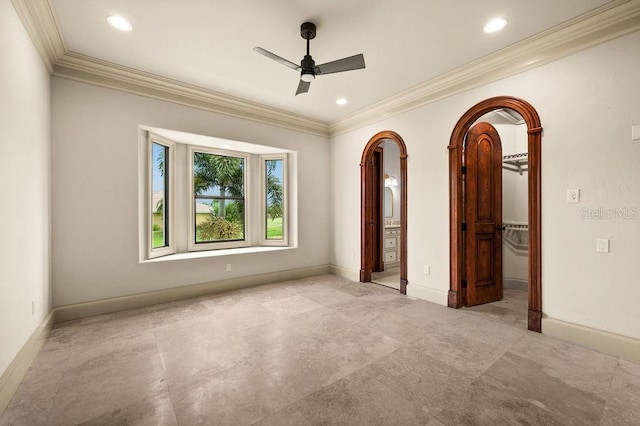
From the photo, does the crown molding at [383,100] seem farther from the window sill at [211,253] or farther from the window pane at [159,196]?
the window sill at [211,253]

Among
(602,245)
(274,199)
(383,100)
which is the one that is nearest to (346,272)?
(274,199)

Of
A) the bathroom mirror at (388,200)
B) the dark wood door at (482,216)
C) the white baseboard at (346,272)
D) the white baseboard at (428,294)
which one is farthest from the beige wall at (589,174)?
the bathroom mirror at (388,200)

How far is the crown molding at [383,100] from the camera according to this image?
2395 mm

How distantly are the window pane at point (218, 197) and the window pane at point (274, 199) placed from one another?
483mm

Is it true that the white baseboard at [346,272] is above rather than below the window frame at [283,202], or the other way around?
below

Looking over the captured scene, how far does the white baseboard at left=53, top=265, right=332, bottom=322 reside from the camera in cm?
322

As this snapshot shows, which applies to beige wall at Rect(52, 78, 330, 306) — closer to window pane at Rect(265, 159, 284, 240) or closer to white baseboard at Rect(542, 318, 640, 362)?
window pane at Rect(265, 159, 284, 240)

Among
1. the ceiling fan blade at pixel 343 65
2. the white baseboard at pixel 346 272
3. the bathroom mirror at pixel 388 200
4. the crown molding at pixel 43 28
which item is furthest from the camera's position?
the bathroom mirror at pixel 388 200

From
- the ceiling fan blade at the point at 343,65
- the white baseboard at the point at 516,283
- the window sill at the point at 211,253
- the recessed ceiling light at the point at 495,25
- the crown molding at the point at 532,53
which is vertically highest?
the recessed ceiling light at the point at 495,25

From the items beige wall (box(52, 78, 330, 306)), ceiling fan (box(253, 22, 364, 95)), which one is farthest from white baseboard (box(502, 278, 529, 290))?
beige wall (box(52, 78, 330, 306))

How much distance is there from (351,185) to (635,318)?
12.5 feet

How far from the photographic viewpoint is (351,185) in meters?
5.21

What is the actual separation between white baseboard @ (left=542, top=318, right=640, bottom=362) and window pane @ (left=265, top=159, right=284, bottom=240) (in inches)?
160

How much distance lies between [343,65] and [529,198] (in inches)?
93.9
